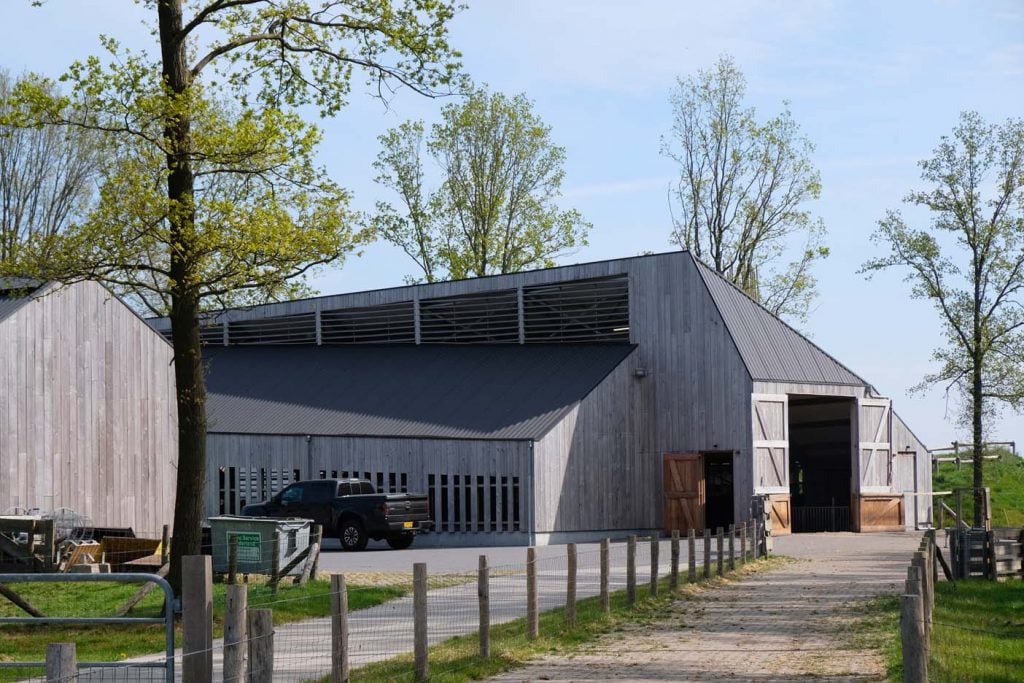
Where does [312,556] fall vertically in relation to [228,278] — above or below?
below

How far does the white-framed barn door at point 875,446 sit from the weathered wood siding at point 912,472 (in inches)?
33.3

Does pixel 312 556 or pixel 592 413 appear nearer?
pixel 312 556

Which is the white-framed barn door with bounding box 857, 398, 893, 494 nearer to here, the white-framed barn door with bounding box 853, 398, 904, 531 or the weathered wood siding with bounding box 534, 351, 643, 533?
the white-framed barn door with bounding box 853, 398, 904, 531

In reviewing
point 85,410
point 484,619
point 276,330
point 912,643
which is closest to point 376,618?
point 484,619

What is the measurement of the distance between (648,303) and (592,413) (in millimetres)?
3906

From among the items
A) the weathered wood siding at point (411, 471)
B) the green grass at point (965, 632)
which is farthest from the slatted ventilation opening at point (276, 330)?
the green grass at point (965, 632)

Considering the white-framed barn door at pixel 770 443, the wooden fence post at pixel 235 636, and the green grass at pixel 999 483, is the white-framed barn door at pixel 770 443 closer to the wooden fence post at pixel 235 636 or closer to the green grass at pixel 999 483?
the green grass at pixel 999 483

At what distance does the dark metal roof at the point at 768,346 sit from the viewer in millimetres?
39312

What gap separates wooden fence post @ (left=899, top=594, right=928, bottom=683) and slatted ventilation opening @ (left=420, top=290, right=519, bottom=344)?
34415 millimetres

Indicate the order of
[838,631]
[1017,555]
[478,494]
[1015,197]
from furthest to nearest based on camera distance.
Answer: [1015,197] → [478,494] → [1017,555] → [838,631]

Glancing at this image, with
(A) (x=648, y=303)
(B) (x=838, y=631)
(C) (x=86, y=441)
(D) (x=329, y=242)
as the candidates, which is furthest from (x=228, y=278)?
(A) (x=648, y=303)

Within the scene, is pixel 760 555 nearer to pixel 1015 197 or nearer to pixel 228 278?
pixel 228 278

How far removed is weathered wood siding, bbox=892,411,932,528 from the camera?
140 ft

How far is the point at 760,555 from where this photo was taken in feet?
99.9
